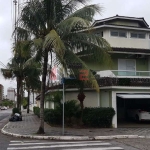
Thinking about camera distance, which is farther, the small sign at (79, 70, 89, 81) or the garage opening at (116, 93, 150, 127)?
the garage opening at (116, 93, 150, 127)

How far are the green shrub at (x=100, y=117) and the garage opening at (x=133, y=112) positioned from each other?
2.88 meters

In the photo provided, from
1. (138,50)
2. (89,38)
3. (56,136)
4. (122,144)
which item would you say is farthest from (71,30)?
(138,50)

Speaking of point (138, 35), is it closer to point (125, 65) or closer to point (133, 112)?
point (125, 65)

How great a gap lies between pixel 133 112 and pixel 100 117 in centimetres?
619

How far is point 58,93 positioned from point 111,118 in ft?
14.3

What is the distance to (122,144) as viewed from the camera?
13.8 meters

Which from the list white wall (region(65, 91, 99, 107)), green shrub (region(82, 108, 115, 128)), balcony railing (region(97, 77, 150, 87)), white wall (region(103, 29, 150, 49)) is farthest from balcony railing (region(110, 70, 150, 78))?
green shrub (region(82, 108, 115, 128))

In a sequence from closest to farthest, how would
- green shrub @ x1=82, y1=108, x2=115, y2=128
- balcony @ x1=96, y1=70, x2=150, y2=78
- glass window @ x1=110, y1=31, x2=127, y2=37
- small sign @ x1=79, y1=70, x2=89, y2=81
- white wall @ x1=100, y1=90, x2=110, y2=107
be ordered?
small sign @ x1=79, y1=70, x2=89, y2=81, green shrub @ x1=82, y1=108, x2=115, y2=128, white wall @ x1=100, y1=90, x2=110, y2=107, balcony @ x1=96, y1=70, x2=150, y2=78, glass window @ x1=110, y1=31, x2=127, y2=37

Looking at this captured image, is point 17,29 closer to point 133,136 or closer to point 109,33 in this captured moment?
point 133,136

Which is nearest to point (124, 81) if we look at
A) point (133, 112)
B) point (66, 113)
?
point (66, 113)

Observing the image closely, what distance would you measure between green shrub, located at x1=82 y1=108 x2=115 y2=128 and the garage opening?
2.88 metres

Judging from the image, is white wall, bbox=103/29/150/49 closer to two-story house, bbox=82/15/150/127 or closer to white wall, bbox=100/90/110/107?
two-story house, bbox=82/15/150/127

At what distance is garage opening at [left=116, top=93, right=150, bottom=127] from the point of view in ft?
79.7

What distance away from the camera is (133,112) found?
25.8 meters
